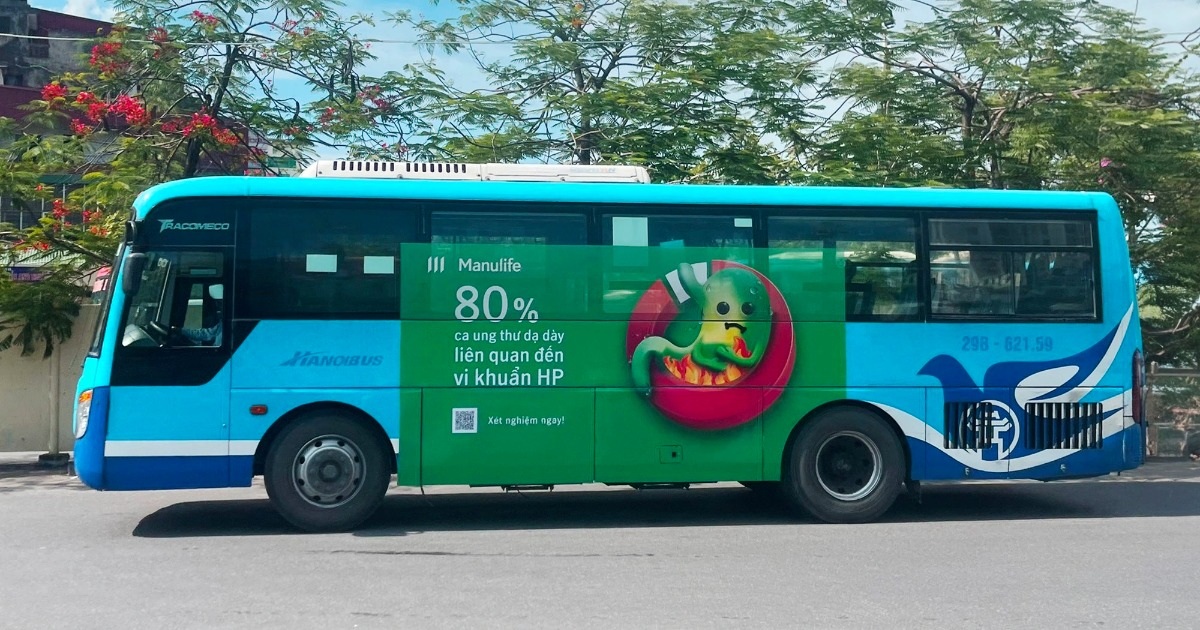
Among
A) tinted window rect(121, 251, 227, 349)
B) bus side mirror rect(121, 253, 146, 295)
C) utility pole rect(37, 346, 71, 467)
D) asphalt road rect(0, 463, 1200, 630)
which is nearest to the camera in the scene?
asphalt road rect(0, 463, 1200, 630)

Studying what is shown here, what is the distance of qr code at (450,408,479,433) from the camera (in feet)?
30.6

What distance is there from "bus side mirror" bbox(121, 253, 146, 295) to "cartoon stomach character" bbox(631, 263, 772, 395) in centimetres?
451

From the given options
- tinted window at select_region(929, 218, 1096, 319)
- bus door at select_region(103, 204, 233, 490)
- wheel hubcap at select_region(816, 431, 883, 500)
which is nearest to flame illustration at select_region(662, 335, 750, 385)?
wheel hubcap at select_region(816, 431, 883, 500)

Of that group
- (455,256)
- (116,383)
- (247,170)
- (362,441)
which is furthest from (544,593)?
(247,170)

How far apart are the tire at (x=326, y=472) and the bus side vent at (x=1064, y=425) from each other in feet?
19.7

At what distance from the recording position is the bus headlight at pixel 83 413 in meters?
8.77

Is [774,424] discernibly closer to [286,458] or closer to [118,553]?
[286,458]

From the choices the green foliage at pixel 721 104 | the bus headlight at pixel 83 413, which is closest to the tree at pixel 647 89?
the green foliage at pixel 721 104

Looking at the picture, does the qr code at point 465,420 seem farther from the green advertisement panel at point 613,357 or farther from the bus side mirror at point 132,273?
the bus side mirror at point 132,273

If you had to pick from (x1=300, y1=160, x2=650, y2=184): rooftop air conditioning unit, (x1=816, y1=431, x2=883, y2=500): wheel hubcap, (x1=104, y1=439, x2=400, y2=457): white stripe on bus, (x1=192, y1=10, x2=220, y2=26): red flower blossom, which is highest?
(x1=192, y1=10, x2=220, y2=26): red flower blossom

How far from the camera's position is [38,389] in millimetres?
14289

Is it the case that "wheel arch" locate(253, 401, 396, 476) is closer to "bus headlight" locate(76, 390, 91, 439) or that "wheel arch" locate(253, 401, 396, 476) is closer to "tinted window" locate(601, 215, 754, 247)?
"bus headlight" locate(76, 390, 91, 439)

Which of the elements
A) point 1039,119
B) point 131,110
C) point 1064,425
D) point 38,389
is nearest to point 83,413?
point 131,110

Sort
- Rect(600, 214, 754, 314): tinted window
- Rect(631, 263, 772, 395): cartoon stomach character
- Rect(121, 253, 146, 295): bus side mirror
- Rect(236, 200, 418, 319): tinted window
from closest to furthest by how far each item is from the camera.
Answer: Rect(121, 253, 146, 295): bus side mirror
Rect(236, 200, 418, 319): tinted window
Rect(600, 214, 754, 314): tinted window
Rect(631, 263, 772, 395): cartoon stomach character
